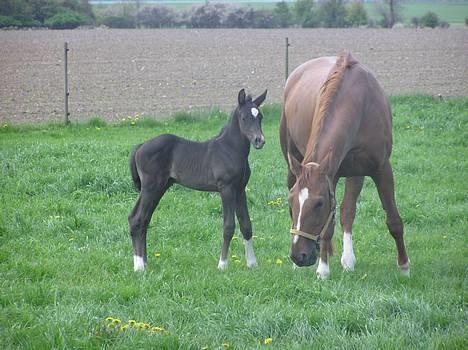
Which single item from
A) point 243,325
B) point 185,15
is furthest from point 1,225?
point 185,15

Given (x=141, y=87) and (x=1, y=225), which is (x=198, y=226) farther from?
(x=141, y=87)

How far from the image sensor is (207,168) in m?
7.83

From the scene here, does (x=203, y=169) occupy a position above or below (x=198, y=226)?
above

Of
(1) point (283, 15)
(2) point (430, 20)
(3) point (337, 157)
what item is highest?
(1) point (283, 15)

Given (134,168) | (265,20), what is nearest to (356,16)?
(265,20)

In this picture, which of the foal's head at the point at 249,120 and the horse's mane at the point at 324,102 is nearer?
the horse's mane at the point at 324,102

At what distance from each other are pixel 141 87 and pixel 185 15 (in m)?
39.1

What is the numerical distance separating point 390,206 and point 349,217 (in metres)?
0.79

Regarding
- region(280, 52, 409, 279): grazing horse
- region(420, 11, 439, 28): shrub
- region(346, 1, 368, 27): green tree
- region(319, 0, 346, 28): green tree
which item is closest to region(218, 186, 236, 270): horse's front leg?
region(280, 52, 409, 279): grazing horse

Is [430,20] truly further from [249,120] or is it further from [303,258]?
[303,258]

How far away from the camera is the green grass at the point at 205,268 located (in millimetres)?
5512

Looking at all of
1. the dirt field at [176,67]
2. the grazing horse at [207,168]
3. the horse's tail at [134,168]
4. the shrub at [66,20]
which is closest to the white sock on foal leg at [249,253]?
the grazing horse at [207,168]

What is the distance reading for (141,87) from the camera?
24625 millimetres

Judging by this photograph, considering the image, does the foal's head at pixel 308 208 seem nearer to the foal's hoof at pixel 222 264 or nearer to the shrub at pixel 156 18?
the foal's hoof at pixel 222 264
